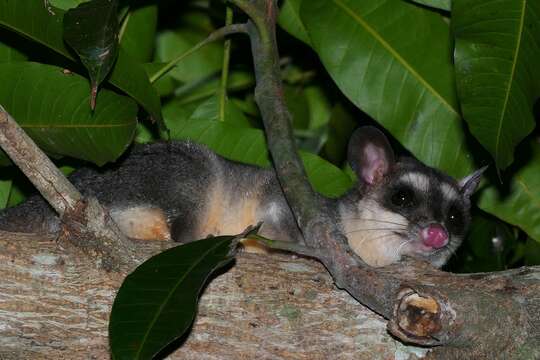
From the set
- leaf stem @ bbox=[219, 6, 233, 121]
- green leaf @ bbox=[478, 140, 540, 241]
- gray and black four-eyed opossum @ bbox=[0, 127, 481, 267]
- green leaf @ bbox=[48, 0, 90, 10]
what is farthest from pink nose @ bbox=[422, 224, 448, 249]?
green leaf @ bbox=[48, 0, 90, 10]

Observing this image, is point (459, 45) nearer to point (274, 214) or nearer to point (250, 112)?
point (274, 214)

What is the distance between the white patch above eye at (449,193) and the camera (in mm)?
4266

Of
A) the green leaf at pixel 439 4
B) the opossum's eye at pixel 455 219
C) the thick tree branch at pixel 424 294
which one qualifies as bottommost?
the opossum's eye at pixel 455 219

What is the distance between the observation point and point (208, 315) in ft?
9.79

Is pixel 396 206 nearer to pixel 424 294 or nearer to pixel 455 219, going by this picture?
pixel 455 219

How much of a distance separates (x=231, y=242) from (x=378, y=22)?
1697 mm

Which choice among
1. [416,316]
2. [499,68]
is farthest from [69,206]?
[499,68]

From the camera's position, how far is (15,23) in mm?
3322

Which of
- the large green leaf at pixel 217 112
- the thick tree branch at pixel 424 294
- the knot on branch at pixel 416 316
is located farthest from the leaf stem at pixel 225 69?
the knot on branch at pixel 416 316

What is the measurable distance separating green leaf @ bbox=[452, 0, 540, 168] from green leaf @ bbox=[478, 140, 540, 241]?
899 mm

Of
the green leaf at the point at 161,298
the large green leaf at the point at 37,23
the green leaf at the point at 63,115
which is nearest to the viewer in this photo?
the green leaf at the point at 161,298

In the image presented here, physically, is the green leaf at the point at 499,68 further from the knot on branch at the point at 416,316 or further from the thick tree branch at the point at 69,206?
the thick tree branch at the point at 69,206

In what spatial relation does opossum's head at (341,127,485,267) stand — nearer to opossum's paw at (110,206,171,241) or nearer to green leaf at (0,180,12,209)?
opossum's paw at (110,206,171,241)

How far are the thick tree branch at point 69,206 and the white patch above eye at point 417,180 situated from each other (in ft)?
5.48
